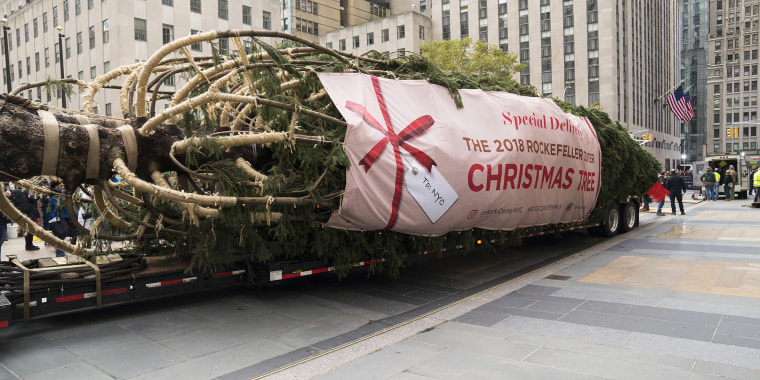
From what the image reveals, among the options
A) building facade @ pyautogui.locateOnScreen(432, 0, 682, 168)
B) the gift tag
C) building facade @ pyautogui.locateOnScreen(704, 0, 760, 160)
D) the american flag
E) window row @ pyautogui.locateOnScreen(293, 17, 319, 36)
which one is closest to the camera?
the gift tag

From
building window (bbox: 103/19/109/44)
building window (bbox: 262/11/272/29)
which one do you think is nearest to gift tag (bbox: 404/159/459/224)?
building window (bbox: 103/19/109/44)

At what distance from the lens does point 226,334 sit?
21.2 feet

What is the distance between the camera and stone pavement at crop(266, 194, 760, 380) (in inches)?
203

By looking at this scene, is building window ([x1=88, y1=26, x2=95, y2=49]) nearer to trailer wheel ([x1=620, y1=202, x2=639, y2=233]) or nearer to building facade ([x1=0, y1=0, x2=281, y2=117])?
building facade ([x1=0, y1=0, x2=281, y2=117])

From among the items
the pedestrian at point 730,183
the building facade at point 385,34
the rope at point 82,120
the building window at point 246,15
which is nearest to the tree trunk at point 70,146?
the rope at point 82,120

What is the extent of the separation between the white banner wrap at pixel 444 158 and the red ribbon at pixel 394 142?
0.01 meters

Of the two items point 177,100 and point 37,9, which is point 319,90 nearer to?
point 177,100

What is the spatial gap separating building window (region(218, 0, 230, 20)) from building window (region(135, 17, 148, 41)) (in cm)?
728

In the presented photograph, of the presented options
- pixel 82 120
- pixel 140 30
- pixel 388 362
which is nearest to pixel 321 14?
pixel 140 30

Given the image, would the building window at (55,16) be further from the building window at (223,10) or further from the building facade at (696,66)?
the building facade at (696,66)

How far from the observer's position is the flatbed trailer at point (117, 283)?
6.02 metres

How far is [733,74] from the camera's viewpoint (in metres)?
118

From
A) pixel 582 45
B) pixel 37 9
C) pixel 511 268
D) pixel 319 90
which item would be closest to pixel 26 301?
pixel 319 90

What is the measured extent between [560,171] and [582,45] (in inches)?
2458
